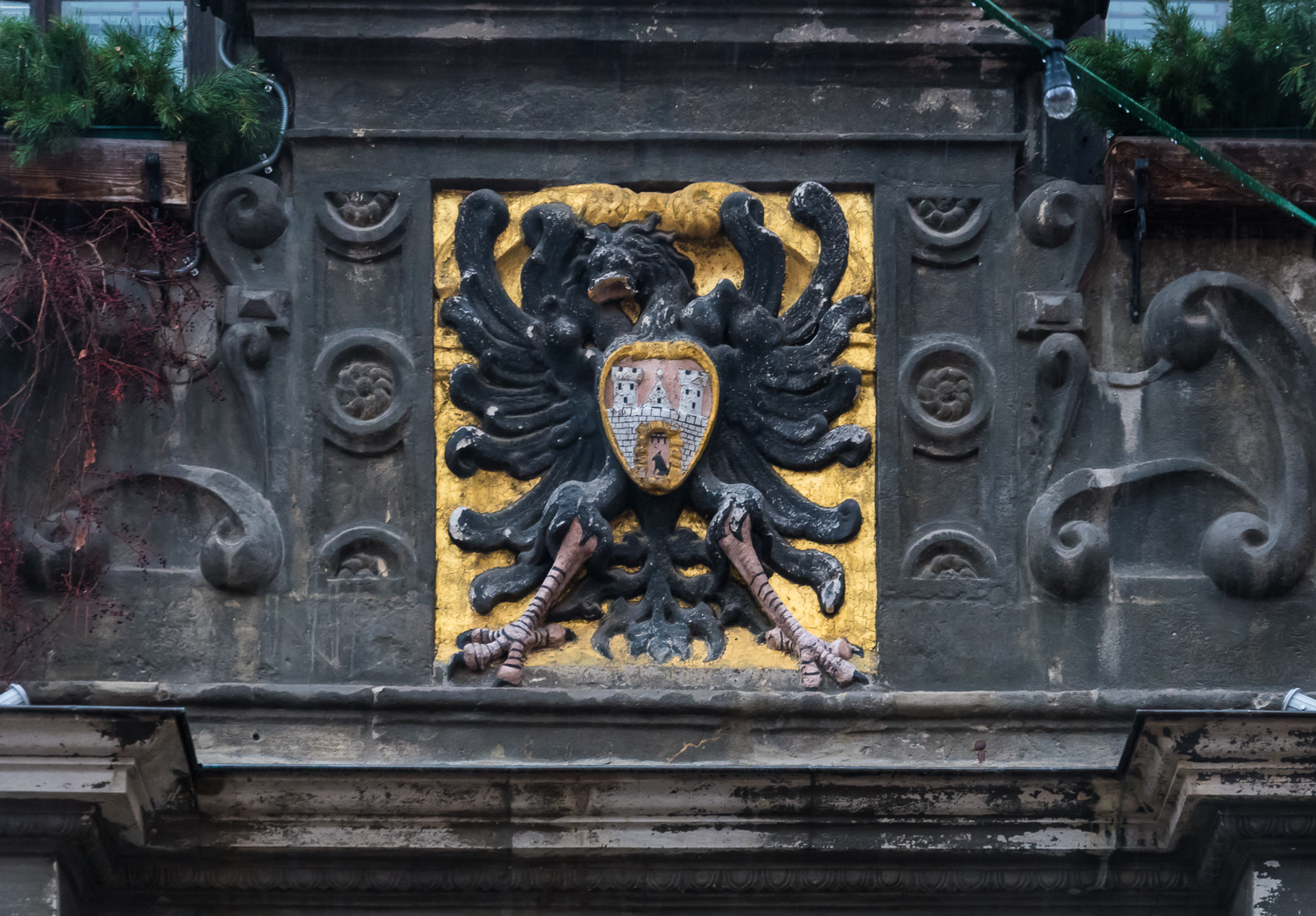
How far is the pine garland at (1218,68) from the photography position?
7.91 m

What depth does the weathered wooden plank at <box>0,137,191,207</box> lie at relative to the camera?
779 centimetres

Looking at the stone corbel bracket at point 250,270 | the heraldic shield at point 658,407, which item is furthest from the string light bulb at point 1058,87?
the stone corbel bracket at point 250,270

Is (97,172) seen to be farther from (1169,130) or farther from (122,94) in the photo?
(1169,130)

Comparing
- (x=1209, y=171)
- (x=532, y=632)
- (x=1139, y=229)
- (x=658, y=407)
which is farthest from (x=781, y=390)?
(x=1209, y=171)

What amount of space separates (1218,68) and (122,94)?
3.50 metres

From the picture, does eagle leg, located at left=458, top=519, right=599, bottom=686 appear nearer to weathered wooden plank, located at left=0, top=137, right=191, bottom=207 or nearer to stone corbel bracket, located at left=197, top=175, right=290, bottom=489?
stone corbel bracket, located at left=197, top=175, right=290, bottom=489

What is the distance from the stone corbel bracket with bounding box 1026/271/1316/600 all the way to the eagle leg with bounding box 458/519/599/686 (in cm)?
142

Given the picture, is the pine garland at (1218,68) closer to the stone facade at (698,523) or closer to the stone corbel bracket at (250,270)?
the stone facade at (698,523)

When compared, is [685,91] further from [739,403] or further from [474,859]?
[474,859]

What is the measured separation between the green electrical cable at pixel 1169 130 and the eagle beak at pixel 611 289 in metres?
1.42

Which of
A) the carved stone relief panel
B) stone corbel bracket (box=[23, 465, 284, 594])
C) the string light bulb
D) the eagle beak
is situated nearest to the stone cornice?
the carved stone relief panel

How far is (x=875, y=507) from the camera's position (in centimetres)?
780

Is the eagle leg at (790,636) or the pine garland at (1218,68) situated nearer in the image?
the eagle leg at (790,636)

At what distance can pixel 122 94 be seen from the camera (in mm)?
7898
